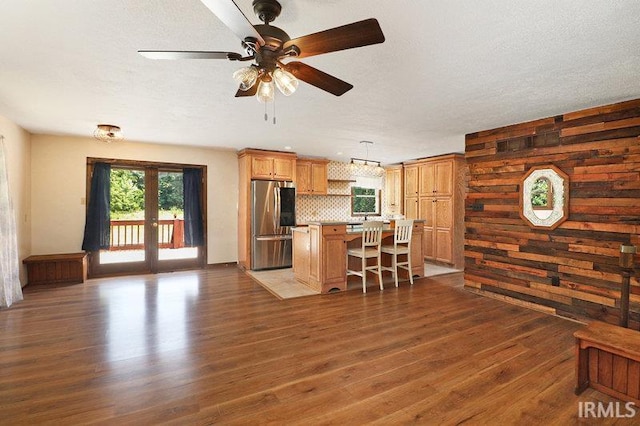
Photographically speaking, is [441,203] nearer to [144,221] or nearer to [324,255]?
[324,255]

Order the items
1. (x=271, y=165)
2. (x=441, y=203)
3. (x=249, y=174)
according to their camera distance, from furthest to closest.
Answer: (x=441, y=203) < (x=271, y=165) < (x=249, y=174)

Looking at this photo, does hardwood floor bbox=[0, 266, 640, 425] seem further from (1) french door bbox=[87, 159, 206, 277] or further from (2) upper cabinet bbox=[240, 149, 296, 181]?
(2) upper cabinet bbox=[240, 149, 296, 181]

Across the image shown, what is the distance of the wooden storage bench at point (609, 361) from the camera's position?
2.00m

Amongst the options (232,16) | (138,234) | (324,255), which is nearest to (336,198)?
(324,255)

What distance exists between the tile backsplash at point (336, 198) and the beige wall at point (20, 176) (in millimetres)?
4837

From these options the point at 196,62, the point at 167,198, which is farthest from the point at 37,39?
the point at 167,198

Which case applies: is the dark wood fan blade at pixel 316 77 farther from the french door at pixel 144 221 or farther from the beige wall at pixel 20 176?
the french door at pixel 144 221

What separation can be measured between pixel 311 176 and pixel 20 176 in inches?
199

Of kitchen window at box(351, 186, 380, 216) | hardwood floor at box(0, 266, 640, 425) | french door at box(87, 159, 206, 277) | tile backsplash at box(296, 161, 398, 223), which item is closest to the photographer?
hardwood floor at box(0, 266, 640, 425)

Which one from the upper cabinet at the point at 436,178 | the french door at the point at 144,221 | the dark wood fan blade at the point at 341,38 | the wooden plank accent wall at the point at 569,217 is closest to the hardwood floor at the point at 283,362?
the wooden plank accent wall at the point at 569,217

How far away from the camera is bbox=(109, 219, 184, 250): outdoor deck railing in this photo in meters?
5.80

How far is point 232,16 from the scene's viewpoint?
132 cm

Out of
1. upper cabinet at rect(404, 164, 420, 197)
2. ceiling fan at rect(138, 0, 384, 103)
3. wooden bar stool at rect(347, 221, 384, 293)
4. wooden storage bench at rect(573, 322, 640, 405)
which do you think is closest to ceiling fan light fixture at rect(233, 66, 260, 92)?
ceiling fan at rect(138, 0, 384, 103)

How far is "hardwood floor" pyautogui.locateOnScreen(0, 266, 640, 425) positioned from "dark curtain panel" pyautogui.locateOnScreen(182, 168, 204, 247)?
81.2 inches
